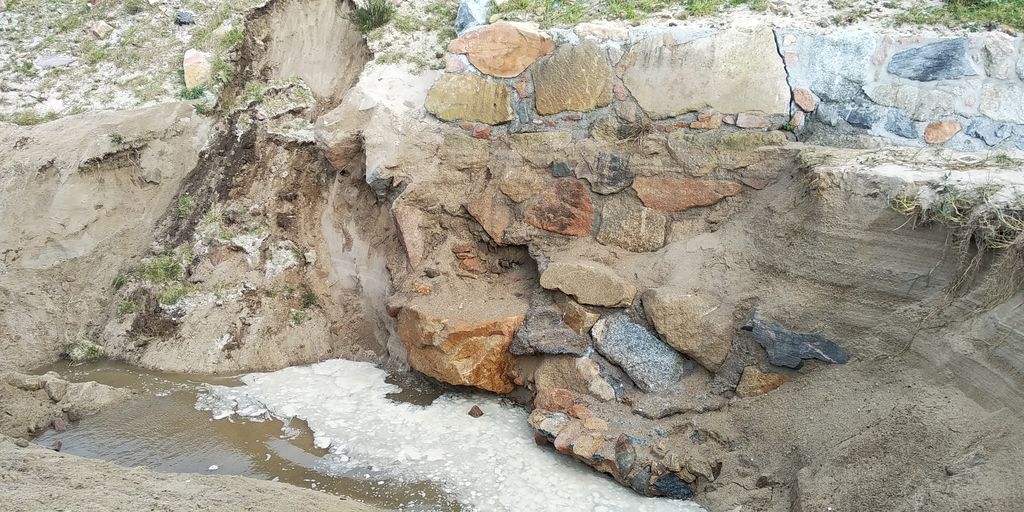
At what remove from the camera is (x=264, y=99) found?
227 inches

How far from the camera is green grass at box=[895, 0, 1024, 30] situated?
421cm

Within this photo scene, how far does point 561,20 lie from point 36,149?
14.1 ft

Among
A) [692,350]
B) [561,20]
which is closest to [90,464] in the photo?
[692,350]

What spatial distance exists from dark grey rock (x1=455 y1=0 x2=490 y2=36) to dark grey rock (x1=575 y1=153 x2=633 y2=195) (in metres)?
1.58

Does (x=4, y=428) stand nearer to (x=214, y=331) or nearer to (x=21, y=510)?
(x=214, y=331)

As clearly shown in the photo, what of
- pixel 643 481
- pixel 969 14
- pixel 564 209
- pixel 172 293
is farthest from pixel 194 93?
pixel 969 14

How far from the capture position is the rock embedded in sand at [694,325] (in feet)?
12.8

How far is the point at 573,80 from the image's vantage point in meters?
4.77

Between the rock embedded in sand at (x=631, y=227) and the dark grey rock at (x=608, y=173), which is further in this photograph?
the dark grey rock at (x=608, y=173)

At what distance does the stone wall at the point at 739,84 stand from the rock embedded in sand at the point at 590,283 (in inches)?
39.0

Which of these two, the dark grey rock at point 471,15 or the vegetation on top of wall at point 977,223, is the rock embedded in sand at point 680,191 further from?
the dark grey rock at point 471,15

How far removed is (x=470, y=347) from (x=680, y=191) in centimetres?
168

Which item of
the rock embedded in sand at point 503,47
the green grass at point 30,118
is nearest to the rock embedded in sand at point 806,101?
the rock embedded in sand at point 503,47

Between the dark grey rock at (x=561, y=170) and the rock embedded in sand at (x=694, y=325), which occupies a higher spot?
the dark grey rock at (x=561, y=170)
